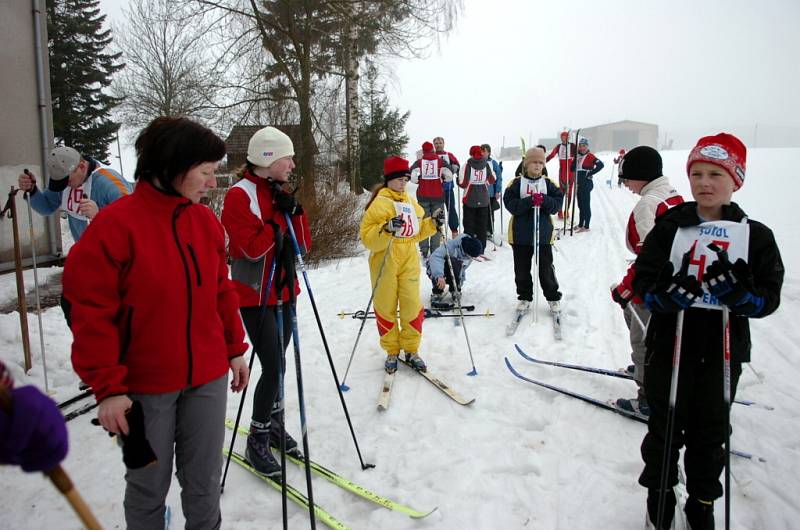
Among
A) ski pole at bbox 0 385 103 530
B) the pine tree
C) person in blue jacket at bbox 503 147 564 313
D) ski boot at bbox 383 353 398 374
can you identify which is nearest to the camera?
ski pole at bbox 0 385 103 530

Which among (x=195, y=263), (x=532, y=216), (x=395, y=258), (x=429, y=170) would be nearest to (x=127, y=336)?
(x=195, y=263)

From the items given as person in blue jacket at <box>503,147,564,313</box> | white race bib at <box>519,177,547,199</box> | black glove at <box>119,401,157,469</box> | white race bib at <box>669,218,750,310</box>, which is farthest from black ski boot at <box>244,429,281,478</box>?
white race bib at <box>519,177,547,199</box>

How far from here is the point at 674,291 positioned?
2139mm

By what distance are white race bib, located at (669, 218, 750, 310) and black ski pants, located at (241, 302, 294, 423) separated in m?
2.03

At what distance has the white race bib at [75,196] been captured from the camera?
3.51 metres

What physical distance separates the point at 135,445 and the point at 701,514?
2.50 m

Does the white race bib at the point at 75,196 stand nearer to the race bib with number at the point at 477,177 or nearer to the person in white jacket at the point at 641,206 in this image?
the person in white jacket at the point at 641,206

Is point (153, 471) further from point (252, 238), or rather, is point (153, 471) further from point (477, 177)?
point (477, 177)

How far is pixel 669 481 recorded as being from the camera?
94.4 inches

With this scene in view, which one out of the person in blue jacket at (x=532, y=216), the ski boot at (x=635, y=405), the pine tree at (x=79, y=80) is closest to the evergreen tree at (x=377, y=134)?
the pine tree at (x=79, y=80)

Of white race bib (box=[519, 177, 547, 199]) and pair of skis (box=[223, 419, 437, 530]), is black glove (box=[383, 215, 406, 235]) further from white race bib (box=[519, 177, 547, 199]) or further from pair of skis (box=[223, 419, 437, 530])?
white race bib (box=[519, 177, 547, 199])

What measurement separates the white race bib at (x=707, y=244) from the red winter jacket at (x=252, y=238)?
1.99 metres

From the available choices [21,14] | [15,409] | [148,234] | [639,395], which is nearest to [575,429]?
[639,395]

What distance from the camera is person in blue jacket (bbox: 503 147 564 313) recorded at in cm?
571
